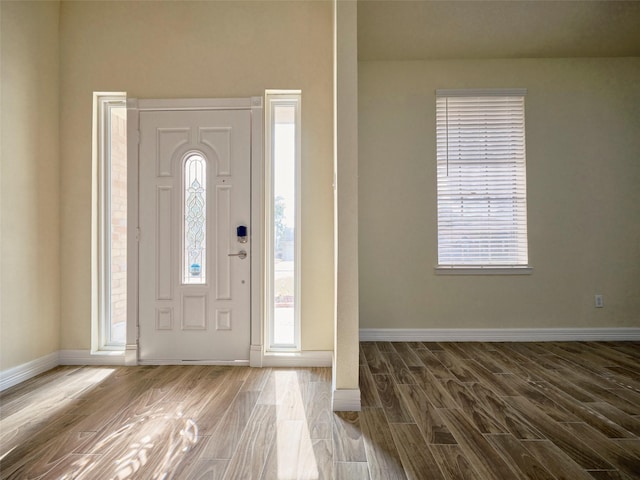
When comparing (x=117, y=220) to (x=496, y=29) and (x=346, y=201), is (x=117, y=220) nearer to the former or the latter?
(x=346, y=201)

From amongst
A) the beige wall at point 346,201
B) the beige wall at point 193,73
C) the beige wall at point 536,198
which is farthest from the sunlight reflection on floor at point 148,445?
the beige wall at point 536,198

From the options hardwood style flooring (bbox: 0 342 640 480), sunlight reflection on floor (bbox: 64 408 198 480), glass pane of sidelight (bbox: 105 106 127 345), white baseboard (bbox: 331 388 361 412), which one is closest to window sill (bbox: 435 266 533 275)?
hardwood style flooring (bbox: 0 342 640 480)

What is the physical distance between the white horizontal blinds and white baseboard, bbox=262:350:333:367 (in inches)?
64.6

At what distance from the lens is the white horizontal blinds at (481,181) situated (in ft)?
12.6

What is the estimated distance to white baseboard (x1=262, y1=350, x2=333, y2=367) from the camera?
311 centimetres

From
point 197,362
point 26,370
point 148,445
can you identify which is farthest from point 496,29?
point 26,370

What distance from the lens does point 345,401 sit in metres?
2.27

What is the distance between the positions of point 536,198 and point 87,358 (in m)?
4.56

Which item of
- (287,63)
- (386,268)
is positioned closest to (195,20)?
(287,63)

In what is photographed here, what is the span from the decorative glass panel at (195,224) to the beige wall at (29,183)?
110 centimetres

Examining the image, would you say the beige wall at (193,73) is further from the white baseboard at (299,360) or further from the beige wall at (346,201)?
the beige wall at (346,201)

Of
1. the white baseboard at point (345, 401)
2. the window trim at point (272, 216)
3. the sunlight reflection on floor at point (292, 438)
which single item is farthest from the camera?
the window trim at point (272, 216)

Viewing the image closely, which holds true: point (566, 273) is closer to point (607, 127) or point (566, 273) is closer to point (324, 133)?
point (607, 127)

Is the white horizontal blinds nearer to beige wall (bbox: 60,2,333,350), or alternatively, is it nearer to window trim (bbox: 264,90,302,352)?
beige wall (bbox: 60,2,333,350)
